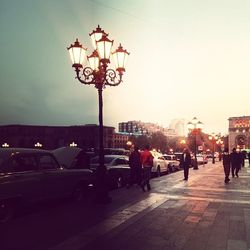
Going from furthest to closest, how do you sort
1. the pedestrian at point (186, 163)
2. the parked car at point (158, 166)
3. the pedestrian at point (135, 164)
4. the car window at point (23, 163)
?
1. the parked car at point (158, 166)
2. the pedestrian at point (186, 163)
3. the pedestrian at point (135, 164)
4. the car window at point (23, 163)

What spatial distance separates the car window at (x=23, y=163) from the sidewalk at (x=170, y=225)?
7.38ft

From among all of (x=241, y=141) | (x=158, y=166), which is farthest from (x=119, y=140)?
(x=158, y=166)

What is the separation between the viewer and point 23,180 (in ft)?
30.6

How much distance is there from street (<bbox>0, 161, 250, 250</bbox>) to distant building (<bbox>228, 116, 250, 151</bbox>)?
476 feet

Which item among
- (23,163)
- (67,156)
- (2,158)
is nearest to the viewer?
(2,158)

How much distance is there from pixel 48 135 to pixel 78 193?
149954 millimetres

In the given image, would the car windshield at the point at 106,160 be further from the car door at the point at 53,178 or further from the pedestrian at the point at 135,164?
the car door at the point at 53,178

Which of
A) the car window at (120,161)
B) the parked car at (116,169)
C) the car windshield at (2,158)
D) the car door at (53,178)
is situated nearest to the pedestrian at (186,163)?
the parked car at (116,169)

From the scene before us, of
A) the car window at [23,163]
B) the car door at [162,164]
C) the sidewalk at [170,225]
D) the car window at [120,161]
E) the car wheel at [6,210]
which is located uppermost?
the car window at [23,163]

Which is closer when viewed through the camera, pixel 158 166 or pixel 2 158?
pixel 2 158

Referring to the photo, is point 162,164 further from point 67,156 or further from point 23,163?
point 23,163

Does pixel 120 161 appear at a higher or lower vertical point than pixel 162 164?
higher

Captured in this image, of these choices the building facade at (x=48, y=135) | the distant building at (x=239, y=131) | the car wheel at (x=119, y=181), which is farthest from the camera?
the distant building at (x=239, y=131)

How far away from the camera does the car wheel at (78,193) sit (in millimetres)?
11758
